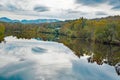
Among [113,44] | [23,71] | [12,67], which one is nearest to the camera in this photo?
[23,71]

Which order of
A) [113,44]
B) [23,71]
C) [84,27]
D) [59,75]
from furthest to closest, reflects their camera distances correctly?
[84,27] < [113,44] < [23,71] < [59,75]

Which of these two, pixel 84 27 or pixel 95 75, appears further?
pixel 84 27

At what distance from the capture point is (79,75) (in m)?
40.8

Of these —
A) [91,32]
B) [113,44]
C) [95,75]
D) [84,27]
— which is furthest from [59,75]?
[84,27]

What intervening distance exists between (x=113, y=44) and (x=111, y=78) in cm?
6917

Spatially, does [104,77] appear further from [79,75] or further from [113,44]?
[113,44]

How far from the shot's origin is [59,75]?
130 ft

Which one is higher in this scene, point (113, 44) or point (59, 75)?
point (59, 75)

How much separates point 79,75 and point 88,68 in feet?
26.4

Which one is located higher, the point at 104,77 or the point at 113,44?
the point at 104,77

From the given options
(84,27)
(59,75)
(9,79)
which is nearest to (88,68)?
(59,75)

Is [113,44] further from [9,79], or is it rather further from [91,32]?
[9,79]

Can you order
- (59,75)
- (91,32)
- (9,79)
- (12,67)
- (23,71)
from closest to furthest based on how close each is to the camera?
(9,79)
(59,75)
(23,71)
(12,67)
(91,32)

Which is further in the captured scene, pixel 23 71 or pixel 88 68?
pixel 88 68
